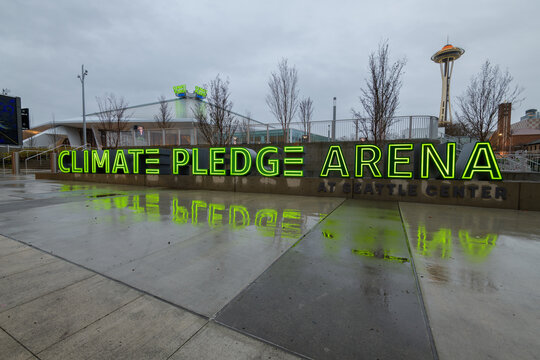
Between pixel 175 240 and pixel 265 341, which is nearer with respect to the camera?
pixel 265 341

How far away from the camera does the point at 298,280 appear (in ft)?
10.9

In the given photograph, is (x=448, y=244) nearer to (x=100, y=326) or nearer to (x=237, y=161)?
(x=100, y=326)

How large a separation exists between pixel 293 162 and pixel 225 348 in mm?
10118

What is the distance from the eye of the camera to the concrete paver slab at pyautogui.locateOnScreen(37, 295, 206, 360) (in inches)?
80.7

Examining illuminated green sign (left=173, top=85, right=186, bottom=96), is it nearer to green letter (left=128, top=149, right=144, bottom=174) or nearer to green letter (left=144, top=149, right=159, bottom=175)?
green letter (left=128, top=149, right=144, bottom=174)

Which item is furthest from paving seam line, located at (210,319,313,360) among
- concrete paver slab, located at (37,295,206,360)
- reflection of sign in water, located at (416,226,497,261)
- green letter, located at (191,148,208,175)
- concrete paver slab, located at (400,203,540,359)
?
green letter, located at (191,148,208,175)

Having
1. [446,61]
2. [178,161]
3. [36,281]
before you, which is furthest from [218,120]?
[446,61]

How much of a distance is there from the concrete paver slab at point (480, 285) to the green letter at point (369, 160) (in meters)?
3.91

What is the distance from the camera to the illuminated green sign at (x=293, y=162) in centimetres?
914

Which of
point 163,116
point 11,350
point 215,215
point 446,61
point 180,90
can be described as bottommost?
point 11,350

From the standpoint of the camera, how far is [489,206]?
29.3 feet

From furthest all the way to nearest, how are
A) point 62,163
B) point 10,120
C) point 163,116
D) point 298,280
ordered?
1. point 163,116
2. point 62,163
3. point 10,120
4. point 298,280

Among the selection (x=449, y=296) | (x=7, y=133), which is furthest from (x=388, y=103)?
(x=7, y=133)

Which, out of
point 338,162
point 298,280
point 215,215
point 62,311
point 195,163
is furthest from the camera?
point 195,163
